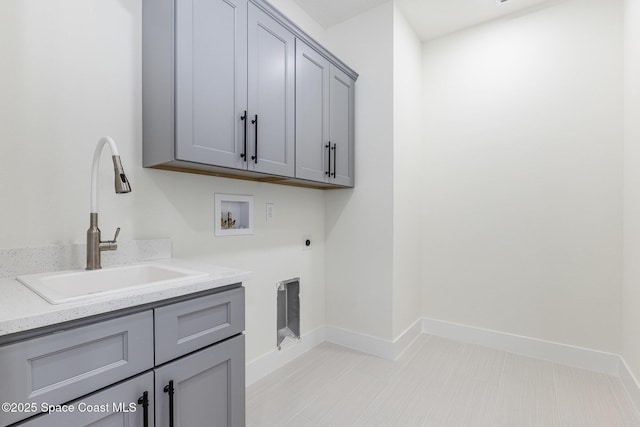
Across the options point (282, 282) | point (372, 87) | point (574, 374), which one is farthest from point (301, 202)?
point (574, 374)

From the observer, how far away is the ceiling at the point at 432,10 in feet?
7.97

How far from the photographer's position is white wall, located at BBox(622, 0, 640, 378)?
189cm

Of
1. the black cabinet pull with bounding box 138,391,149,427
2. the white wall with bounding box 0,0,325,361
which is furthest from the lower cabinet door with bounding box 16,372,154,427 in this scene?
the white wall with bounding box 0,0,325,361

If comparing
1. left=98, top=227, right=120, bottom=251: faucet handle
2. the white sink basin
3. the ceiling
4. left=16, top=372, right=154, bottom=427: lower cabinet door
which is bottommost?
left=16, top=372, right=154, bottom=427: lower cabinet door

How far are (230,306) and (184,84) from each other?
96 centimetres

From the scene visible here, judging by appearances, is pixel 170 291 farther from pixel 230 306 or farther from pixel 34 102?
pixel 34 102

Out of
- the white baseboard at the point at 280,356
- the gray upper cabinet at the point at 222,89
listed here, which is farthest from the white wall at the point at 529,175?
the gray upper cabinet at the point at 222,89

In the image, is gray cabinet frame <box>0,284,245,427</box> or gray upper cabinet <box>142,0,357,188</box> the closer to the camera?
gray cabinet frame <box>0,284,245,427</box>

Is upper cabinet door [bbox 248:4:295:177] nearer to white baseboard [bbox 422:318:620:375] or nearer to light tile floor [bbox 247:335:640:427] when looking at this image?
light tile floor [bbox 247:335:640:427]

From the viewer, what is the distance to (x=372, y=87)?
2.54m

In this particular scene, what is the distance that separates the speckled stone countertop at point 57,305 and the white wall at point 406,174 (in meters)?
1.72

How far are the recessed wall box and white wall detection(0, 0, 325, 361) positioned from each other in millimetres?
53

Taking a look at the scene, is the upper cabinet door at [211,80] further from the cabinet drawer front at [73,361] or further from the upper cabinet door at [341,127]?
the upper cabinet door at [341,127]

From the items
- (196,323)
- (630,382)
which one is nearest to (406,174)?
(630,382)
